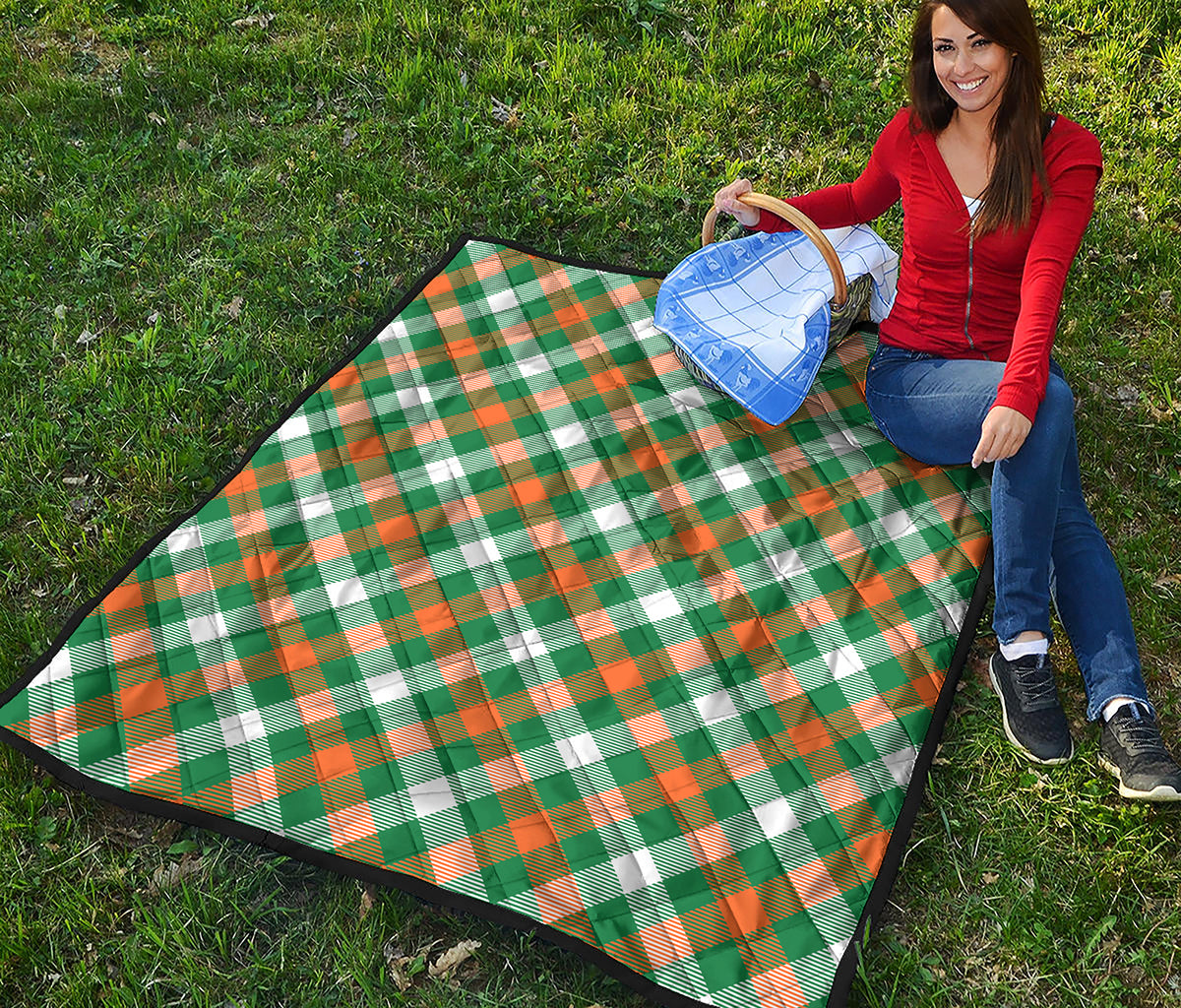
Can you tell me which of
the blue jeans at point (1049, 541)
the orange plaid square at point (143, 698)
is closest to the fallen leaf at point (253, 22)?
the orange plaid square at point (143, 698)

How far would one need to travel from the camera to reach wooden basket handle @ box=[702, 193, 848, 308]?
3027 millimetres

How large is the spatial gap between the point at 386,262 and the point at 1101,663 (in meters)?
2.83

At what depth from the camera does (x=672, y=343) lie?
362cm

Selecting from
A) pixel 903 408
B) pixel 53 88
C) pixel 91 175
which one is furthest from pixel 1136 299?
pixel 53 88

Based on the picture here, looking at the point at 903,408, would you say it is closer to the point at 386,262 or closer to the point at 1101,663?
the point at 1101,663

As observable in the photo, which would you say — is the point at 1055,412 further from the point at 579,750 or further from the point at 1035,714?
the point at 579,750

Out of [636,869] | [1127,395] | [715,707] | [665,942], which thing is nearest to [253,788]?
[636,869]

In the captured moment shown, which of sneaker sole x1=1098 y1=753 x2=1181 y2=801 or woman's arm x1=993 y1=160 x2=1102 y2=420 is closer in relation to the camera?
sneaker sole x1=1098 y1=753 x2=1181 y2=801

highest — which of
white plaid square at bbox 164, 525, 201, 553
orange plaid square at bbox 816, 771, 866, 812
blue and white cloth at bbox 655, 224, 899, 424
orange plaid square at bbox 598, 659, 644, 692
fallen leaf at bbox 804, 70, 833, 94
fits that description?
fallen leaf at bbox 804, 70, 833, 94

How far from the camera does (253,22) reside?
4836mm

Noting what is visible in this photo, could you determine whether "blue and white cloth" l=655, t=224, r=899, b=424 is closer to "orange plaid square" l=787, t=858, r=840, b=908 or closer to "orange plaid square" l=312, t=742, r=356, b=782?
"orange plaid square" l=787, t=858, r=840, b=908

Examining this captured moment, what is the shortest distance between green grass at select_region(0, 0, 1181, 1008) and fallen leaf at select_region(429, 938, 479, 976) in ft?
0.10

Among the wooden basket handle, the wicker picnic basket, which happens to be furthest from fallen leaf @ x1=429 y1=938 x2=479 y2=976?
the wooden basket handle

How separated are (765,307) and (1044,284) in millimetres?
900
